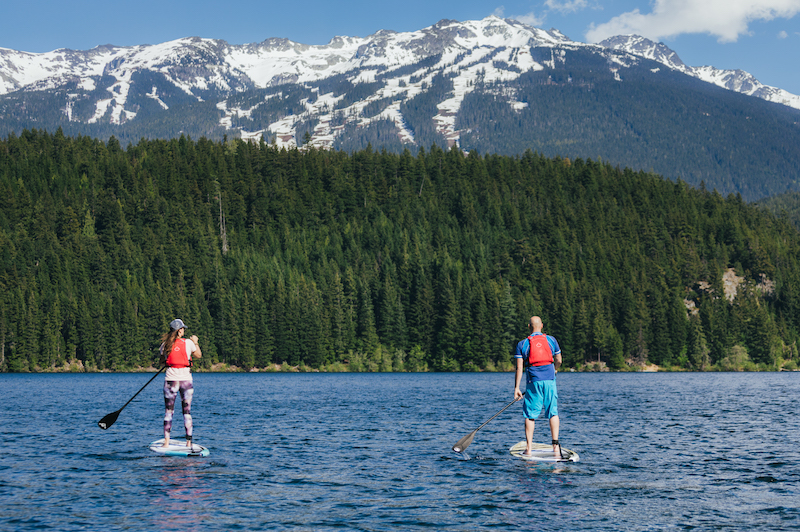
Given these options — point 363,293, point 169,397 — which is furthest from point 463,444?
point 363,293

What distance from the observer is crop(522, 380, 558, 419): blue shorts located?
931 inches

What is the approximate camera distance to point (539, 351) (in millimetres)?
23625

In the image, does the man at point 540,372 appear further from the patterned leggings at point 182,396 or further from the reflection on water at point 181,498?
the patterned leggings at point 182,396

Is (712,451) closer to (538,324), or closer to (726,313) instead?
(538,324)

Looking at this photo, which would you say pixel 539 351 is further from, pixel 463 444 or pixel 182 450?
pixel 182 450

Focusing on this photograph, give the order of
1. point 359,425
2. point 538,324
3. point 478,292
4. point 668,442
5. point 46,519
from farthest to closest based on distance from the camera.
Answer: point 478,292
point 359,425
point 668,442
point 538,324
point 46,519

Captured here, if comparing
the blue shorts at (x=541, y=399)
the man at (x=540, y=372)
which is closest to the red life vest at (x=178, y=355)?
the man at (x=540, y=372)

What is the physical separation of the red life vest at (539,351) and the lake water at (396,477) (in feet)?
10.1

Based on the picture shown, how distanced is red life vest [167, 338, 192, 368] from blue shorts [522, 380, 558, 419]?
10.8 meters

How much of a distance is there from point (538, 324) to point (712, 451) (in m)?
8.79

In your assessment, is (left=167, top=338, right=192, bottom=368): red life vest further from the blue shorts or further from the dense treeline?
the dense treeline

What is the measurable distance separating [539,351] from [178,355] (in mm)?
11394

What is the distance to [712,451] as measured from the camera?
26.9m

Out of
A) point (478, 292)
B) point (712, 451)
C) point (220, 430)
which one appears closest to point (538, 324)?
point (712, 451)
